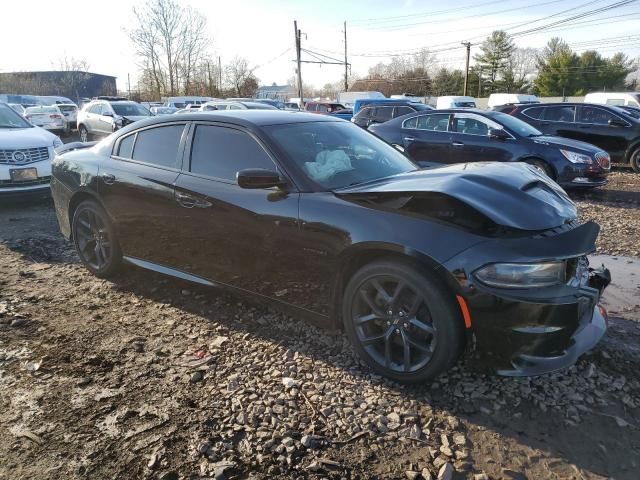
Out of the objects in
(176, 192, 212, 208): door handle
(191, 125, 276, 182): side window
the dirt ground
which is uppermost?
(191, 125, 276, 182): side window

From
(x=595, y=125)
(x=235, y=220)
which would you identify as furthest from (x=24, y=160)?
(x=595, y=125)

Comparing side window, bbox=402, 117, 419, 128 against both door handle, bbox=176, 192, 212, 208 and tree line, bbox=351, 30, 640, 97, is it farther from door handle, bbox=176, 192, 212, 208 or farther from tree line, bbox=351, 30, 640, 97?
tree line, bbox=351, 30, 640, 97

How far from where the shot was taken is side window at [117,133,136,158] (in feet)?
14.3

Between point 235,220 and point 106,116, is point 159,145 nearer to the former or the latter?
point 235,220

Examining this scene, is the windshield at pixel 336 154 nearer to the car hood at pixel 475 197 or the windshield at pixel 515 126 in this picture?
the car hood at pixel 475 197

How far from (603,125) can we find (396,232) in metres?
10.7

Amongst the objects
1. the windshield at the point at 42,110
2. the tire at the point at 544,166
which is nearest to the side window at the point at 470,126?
the tire at the point at 544,166

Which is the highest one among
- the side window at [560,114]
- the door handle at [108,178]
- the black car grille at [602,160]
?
the side window at [560,114]

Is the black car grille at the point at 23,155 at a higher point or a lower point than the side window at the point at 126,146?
lower

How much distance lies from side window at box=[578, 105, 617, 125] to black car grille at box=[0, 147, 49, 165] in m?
11.3

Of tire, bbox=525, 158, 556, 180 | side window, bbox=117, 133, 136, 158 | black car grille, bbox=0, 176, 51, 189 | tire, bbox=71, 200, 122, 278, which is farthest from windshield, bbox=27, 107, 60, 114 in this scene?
tire, bbox=525, 158, 556, 180

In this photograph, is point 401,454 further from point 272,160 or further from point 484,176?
point 272,160

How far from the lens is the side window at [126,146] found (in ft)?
14.3

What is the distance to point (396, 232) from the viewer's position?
106 inches
